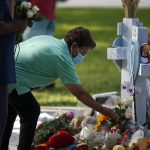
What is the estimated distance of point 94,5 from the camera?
26438 mm

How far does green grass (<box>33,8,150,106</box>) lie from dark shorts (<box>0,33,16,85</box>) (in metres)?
3.90

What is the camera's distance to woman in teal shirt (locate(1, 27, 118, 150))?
21.5 ft

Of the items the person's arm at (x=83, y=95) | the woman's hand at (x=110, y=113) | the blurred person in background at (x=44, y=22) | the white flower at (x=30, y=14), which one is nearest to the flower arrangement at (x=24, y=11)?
the white flower at (x=30, y=14)

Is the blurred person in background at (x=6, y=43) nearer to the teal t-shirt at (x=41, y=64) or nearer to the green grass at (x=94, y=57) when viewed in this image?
the teal t-shirt at (x=41, y=64)

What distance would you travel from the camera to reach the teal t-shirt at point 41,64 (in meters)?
6.50

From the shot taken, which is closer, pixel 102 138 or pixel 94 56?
pixel 102 138

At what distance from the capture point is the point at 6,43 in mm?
5867

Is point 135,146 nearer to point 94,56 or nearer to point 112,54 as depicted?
point 112,54

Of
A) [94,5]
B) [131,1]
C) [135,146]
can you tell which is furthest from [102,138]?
[94,5]

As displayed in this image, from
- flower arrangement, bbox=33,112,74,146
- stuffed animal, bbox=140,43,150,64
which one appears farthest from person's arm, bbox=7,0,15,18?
flower arrangement, bbox=33,112,74,146

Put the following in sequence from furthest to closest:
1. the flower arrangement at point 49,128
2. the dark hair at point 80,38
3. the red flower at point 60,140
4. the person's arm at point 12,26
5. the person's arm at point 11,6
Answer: the flower arrangement at point 49,128 < the red flower at point 60,140 < the dark hair at point 80,38 < the person's arm at point 11,6 < the person's arm at point 12,26

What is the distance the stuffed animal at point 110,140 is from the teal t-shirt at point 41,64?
0.65m

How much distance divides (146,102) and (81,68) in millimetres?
6079

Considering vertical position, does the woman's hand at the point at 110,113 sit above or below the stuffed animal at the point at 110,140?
above
